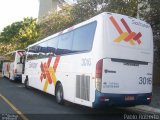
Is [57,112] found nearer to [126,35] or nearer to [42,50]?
[126,35]

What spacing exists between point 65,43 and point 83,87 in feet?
10.3

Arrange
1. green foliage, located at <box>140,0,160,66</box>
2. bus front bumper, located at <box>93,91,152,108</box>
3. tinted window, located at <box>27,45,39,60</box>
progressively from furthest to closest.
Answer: tinted window, located at <box>27,45,39,60</box> → green foliage, located at <box>140,0,160,66</box> → bus front bumper, located at <box>93,91,152,108</box>

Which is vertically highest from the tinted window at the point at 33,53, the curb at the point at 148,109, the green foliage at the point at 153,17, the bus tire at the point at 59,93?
the green foliage at the point at 153,17

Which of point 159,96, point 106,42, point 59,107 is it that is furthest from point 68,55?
point 159,96

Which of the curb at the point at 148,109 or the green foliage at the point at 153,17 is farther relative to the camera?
the green foliage at the point at 153,17

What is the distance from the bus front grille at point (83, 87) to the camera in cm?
1102

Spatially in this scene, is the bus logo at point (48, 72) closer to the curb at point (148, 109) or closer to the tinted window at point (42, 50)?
the tinted window at point (42, 50)

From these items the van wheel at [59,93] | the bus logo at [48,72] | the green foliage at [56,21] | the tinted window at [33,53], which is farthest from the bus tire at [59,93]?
the green foliage at [56,21]

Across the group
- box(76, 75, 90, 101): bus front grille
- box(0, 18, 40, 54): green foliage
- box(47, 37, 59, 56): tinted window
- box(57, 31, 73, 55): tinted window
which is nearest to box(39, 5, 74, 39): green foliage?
box(47, 37, 59, 56): tinted window

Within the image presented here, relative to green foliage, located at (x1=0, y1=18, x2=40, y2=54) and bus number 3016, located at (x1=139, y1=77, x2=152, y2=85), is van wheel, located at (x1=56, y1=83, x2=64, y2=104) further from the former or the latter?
green foliage, located at (x1=0, y1=18, x2=40, y2=54)

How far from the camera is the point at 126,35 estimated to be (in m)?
11.1

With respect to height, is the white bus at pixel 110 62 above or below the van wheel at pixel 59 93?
above

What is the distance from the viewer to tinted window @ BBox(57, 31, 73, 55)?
13.4m

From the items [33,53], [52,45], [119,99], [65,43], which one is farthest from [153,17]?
[119,99]
